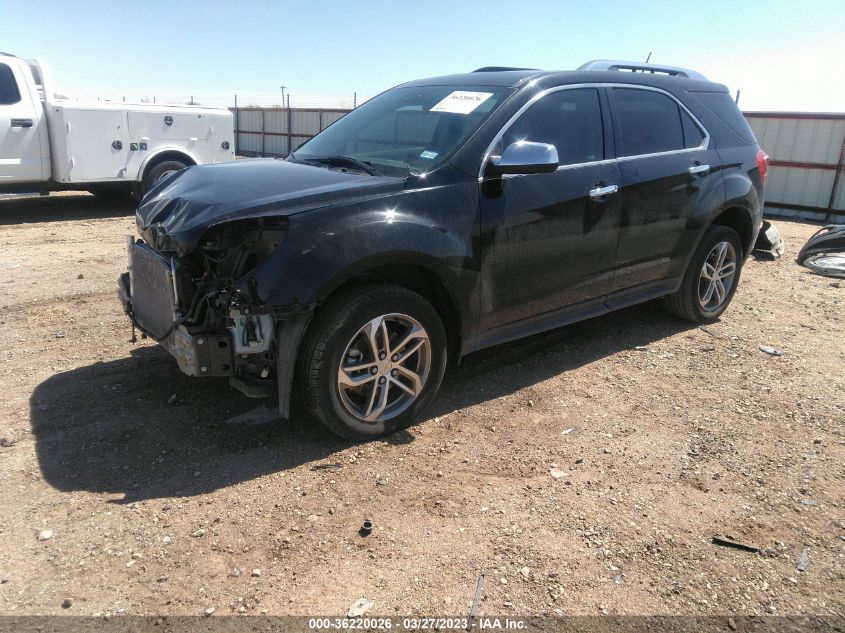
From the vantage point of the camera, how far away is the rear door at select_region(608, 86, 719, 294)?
4559mm

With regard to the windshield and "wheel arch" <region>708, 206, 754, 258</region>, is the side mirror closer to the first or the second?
the windshield

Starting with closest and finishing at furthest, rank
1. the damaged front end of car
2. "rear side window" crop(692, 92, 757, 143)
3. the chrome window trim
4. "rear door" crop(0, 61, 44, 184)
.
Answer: the damaged front end of car → the chrome window trim → "rear side window" crop(692, 92, 757, 143) → "rear door" crop(0, 61, 44, 184)

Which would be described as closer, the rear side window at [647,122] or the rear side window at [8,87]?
the rear side window at [647,122]

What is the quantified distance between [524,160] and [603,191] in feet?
2.95

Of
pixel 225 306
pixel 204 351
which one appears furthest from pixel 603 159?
pixel 204 351

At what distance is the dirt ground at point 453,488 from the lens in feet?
8.37

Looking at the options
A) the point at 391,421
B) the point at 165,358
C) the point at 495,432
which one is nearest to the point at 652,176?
the point at 495,432

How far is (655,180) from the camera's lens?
4668mm

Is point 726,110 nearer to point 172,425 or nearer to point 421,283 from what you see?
point 421,283

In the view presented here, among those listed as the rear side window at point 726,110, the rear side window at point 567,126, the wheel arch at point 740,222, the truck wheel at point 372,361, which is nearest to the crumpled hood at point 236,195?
the truck wheel at point 372,361

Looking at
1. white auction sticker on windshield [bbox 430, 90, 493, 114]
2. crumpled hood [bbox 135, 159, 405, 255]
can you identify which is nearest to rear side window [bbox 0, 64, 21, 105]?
crumpled hood [bbox 135, 159, 405, 255]

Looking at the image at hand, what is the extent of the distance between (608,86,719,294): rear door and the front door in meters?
0.16

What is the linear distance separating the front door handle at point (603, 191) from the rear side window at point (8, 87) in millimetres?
8968

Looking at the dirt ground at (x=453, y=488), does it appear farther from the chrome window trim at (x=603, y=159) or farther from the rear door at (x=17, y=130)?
the rear door at (x=17, y=130)
